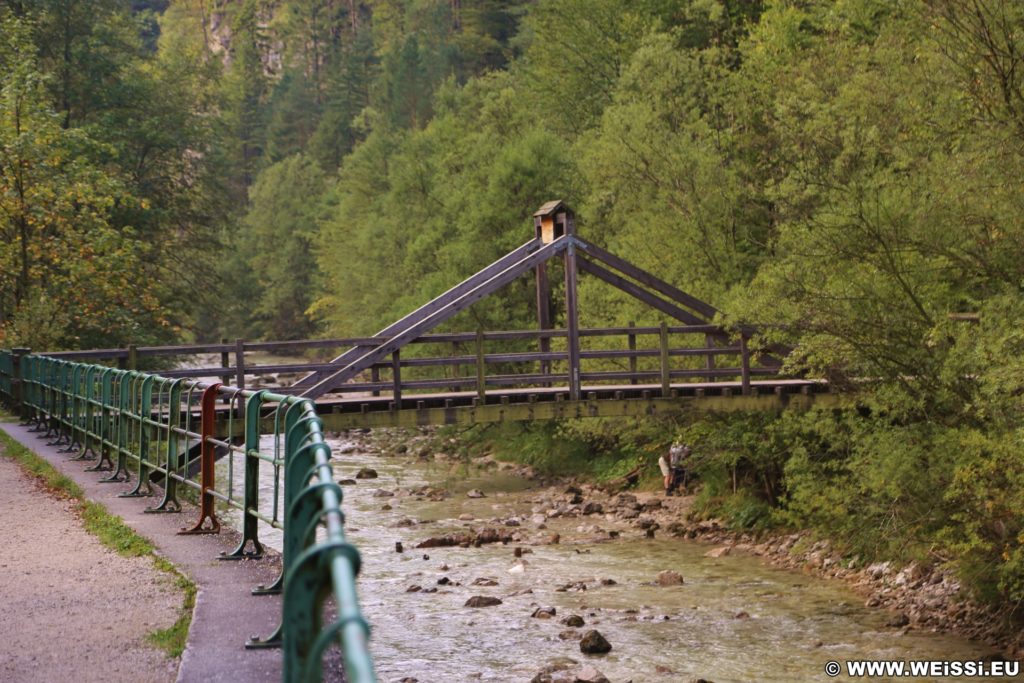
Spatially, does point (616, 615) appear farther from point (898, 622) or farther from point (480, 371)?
point (480, 371)

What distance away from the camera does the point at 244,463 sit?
1358 cm

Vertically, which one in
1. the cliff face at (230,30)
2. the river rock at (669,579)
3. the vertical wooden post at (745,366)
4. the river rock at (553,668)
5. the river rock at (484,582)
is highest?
the cliff face at (230,30)

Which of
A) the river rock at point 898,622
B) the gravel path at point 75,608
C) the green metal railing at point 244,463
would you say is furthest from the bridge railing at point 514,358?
the gravel path at point 75,608

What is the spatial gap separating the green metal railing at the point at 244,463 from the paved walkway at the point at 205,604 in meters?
0.19

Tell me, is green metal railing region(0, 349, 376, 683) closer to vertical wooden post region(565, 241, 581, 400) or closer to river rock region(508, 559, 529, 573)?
river rock region(508, 559, 529, 573)

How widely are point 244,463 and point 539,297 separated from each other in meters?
10.1

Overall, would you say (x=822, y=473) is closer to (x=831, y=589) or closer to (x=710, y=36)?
(x=831, y=589)

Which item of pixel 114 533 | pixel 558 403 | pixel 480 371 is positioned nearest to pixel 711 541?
pixel 558 403

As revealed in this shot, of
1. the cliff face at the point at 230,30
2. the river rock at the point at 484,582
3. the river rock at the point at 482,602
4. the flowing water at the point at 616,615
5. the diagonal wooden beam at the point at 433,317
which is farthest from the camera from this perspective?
the cliff face at the point at 230,30

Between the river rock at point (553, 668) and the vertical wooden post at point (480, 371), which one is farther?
the vertical wooden post at point (480, 371)

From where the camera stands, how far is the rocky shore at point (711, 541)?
50.9ft

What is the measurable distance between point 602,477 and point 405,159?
22.1m

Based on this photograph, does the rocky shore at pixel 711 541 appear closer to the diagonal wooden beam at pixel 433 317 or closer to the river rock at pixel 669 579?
the river rock at pixel 669 579

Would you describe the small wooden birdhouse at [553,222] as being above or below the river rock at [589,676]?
above
